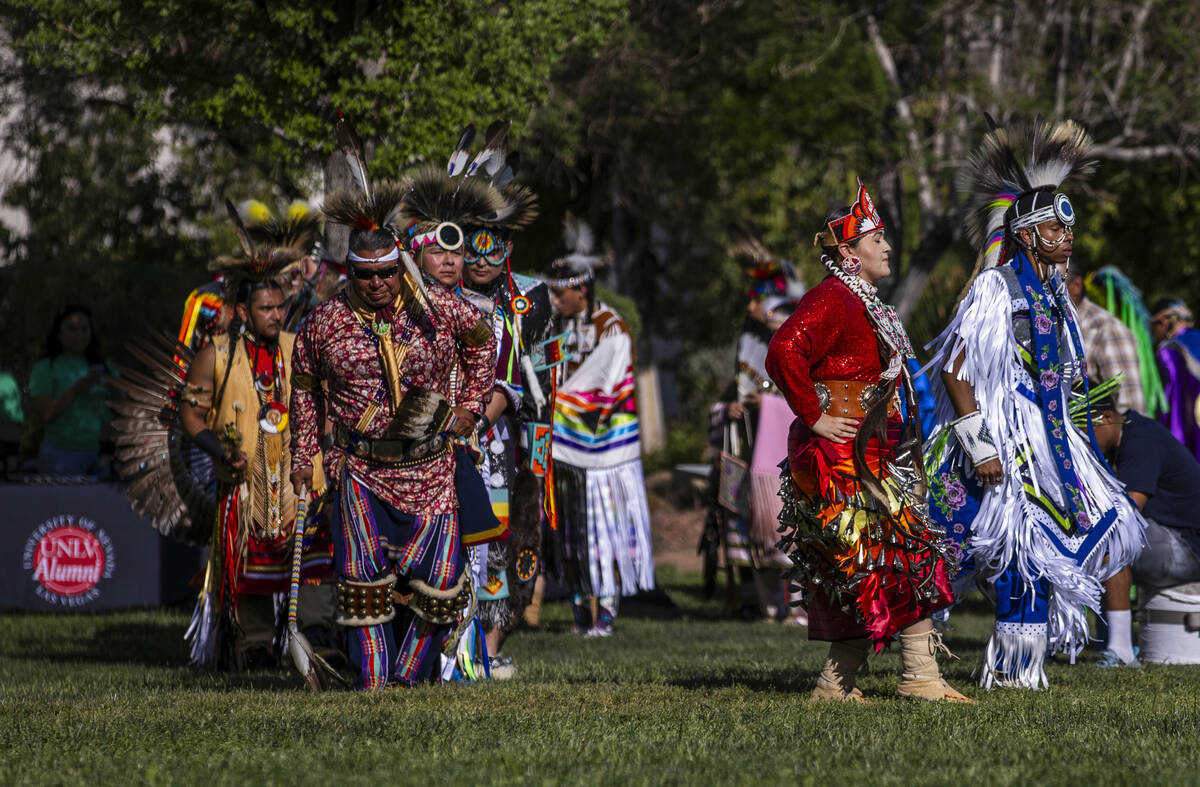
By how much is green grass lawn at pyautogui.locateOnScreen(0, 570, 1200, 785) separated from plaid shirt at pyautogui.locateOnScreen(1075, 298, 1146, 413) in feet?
7.95

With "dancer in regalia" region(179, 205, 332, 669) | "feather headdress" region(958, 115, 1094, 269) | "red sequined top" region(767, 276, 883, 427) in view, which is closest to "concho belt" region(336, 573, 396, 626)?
"dancer in regalia" region(179, 205, 332, 669)

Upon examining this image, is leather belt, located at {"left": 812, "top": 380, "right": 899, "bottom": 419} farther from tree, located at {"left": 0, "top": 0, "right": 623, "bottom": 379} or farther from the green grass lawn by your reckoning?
tree, located at {"left": 0, "top": 0, "right": 623, "bottom": 379}

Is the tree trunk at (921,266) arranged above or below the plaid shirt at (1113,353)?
above

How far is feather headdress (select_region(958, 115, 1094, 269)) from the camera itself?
6715 millimetres

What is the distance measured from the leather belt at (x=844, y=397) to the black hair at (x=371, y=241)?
1752mm

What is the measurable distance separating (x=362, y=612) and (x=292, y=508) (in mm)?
1684

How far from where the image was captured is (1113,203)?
18031mm

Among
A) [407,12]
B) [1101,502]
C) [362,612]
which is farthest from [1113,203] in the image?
[362,612]

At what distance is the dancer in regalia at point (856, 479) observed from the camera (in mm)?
5621

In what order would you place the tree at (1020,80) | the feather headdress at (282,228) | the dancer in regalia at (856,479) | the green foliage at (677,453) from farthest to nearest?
the green foliage at (677,453)
the tree at (1020,80)
the feather headdress at (282,228)
the dancer in regalia at (856,479)

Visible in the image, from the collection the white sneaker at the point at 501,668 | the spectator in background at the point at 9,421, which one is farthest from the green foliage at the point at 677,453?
the white sneaker at the point at 501,668

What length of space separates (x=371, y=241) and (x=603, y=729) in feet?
7.03

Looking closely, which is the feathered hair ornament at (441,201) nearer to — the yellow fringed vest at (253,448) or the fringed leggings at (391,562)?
the yellow fringed vest at (253,448)

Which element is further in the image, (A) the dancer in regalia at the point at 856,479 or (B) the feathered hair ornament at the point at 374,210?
(B) the feathered hair ornament at the point at 374,210
